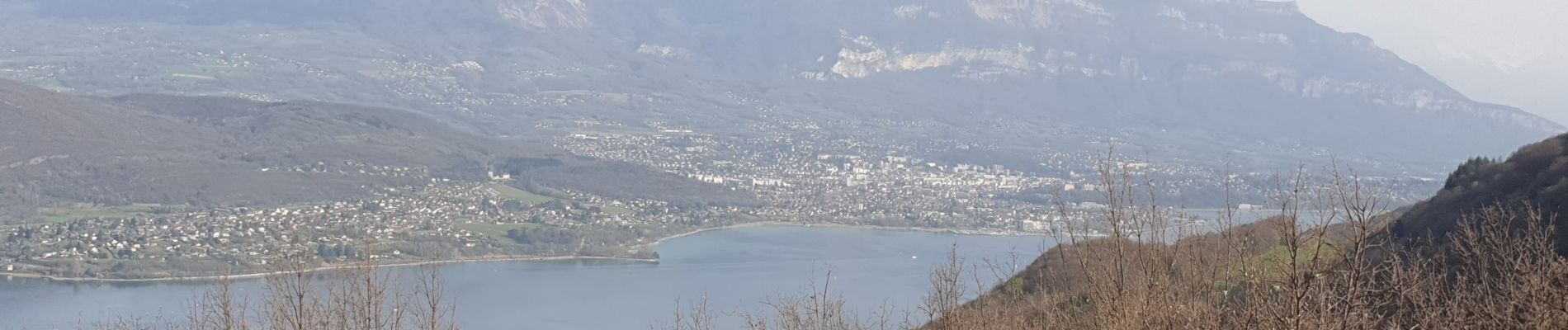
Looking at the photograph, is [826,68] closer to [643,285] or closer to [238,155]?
[238,155]

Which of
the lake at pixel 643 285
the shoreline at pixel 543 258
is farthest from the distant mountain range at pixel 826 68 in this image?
the lake at pixel 643 285

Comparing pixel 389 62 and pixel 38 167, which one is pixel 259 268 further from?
pixel 389 62

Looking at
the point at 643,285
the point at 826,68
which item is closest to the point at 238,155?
the point at 643,285

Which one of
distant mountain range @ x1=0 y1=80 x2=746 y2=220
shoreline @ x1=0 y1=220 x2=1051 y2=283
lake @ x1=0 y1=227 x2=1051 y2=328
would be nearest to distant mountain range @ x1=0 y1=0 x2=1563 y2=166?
distant mountain range @ x1=0 y1=80 x2=746 y2=220

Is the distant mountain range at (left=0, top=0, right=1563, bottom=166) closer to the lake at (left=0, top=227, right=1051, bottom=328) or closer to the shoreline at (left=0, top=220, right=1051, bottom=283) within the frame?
the shoreline at (left=0, top=220, right=1051, bottom=283)

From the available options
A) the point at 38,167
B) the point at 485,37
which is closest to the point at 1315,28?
the point at 485,37

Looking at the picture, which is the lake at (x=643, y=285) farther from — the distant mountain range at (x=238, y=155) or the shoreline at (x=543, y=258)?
the distant mountain range at (x=238, y=155)
